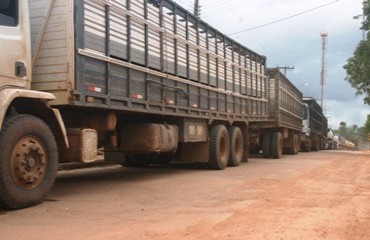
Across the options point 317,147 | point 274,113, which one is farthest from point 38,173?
point 317,147

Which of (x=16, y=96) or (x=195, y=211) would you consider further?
(x=195, y=211)

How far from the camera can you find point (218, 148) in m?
13.2

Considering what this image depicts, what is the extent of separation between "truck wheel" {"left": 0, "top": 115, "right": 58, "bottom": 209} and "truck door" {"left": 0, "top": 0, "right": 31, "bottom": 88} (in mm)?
517

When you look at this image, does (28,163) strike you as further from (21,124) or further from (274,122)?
(274,122)

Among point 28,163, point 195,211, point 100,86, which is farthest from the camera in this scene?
point 100,86

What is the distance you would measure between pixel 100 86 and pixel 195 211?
2.64 meters

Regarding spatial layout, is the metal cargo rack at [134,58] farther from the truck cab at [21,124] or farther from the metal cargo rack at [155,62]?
the truck cab at [21,124]

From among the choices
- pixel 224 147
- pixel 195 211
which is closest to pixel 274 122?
pixel 224 147

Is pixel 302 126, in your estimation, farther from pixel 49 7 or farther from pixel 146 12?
pixel 49 7

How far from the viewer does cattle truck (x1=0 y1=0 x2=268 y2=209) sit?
250 inches

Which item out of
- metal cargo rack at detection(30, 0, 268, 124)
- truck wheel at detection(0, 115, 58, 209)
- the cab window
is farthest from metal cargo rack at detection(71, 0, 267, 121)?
the cab window

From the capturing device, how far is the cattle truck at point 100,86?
6352 millimetres

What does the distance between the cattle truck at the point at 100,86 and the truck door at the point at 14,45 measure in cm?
1

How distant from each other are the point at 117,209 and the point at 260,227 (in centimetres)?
210
